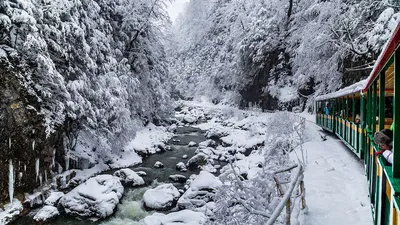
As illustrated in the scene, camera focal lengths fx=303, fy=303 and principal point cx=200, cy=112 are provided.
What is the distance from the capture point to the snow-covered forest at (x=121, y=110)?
10.2 m

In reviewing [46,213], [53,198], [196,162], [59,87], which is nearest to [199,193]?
[46,213]

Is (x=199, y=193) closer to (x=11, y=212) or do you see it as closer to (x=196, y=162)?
(x=196, y=162)

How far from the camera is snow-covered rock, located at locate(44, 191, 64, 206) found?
1078cm

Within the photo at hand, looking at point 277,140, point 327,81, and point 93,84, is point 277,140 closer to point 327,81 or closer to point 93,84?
point 93,84

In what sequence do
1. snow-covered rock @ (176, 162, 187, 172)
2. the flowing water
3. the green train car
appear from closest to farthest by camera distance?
the green train car, the flowing water, snow-covered rock @ (176, 162, 187, 172)

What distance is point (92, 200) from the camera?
35.0 feet

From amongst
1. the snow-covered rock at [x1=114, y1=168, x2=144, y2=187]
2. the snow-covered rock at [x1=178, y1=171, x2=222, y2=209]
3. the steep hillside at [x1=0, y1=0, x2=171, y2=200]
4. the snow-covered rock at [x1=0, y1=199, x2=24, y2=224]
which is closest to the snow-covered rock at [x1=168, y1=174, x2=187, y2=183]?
the snow-covered rock at [x1=114, y1=168, x2=144, y2=187]

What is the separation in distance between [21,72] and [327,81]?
21.6 metres

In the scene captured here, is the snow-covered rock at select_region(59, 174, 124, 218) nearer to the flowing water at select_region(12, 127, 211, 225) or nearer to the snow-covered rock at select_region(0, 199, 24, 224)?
the flowing water at select_region(12, 127, 211, 225)

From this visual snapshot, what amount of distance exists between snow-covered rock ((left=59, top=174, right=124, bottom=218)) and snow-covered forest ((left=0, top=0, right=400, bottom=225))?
43 mm

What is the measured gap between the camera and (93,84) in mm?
15438

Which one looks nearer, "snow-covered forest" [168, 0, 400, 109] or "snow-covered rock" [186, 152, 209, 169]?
"snow-covered rock" [186, 152, 209, 169]

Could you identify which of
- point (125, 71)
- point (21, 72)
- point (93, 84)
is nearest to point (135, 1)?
point (125, 71)

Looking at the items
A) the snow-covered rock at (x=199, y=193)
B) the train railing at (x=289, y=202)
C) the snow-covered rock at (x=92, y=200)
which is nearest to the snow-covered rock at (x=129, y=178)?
the snow-covered rock at (x=92, y=200)
